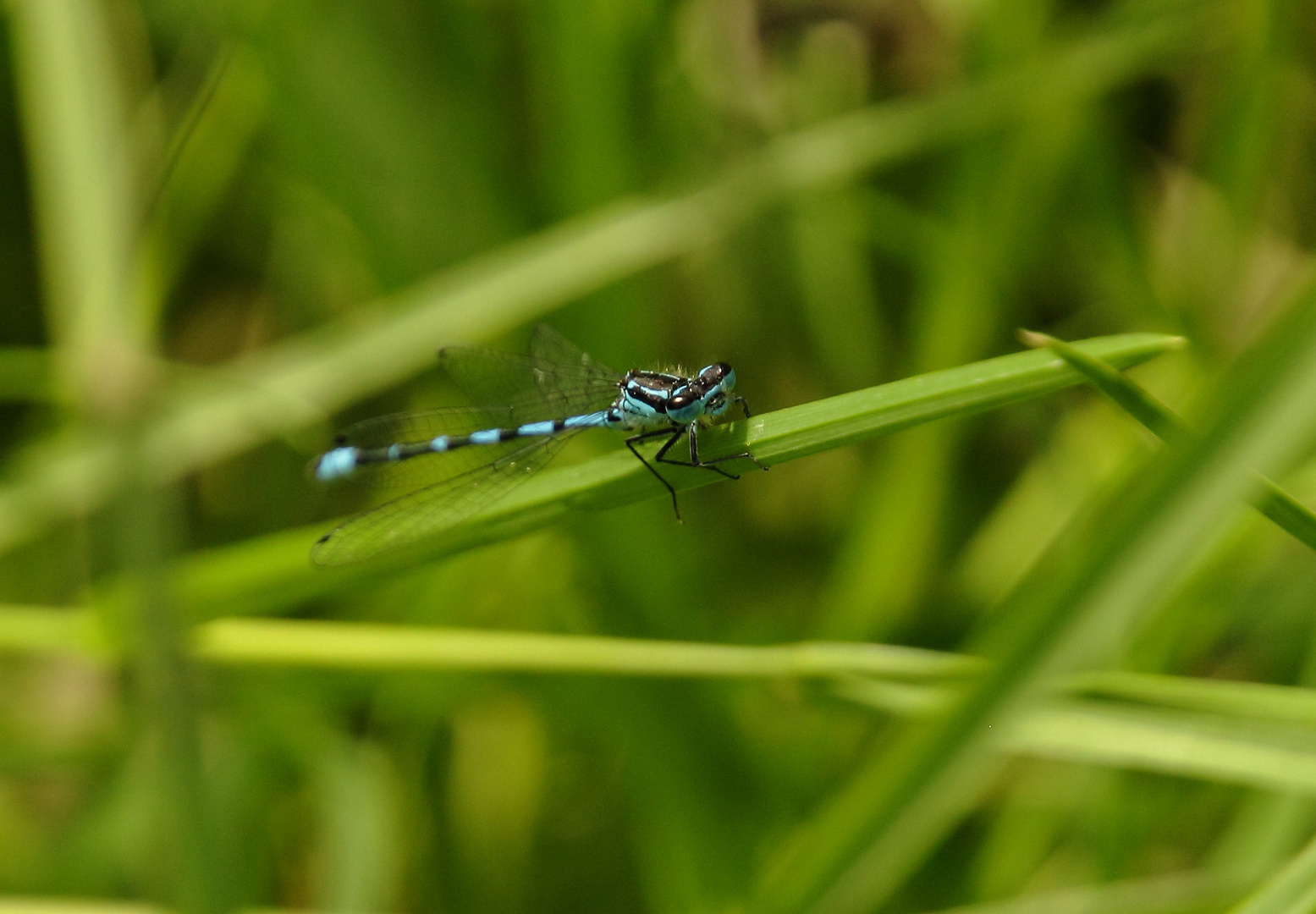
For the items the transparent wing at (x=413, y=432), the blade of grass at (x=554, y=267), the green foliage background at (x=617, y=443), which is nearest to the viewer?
the green foliage background at (x=617, y=443)

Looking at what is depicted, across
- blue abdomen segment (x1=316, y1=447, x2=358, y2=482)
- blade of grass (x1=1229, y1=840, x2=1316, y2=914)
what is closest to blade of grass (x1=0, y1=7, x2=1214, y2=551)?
blue abdomen segment (x1=316, y1=447, x2=358, y2=482)

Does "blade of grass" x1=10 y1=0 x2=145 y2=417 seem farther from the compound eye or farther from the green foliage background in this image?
the compound eye

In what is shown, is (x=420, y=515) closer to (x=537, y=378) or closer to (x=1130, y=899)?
(x=537, y=378)

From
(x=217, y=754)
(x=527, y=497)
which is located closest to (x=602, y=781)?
(x=217, y=754)

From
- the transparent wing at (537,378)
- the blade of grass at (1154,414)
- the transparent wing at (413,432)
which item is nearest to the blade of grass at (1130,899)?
the blade of grass at (1154,414)

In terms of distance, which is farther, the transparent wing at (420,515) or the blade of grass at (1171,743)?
the transparent wing at (420,515)

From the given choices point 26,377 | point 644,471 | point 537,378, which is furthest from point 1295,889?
point 26,377

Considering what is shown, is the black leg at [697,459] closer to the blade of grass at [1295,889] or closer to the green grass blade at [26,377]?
the blade of grass at [1295,889]
